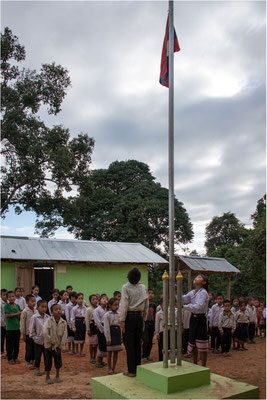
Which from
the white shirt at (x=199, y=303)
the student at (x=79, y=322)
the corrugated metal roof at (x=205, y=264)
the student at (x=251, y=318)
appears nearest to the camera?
the white shirt at (x=199, y=303)

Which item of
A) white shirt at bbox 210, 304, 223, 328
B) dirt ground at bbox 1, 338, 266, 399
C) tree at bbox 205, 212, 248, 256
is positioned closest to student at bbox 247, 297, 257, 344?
dirt ground at bbox 1, 338, 266, 399

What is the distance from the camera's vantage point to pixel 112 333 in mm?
6727

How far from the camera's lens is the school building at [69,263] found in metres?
12.3

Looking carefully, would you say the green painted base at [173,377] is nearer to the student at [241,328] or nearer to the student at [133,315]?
the student at [133,315]

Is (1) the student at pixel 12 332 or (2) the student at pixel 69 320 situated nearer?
(1) the student at pixel 12 332

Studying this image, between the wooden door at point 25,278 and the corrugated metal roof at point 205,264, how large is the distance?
17.8 feet

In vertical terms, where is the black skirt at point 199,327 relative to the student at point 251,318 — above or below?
above

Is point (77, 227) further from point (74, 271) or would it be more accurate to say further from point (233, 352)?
point (233, 352)

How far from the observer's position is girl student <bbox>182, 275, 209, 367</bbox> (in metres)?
6.00

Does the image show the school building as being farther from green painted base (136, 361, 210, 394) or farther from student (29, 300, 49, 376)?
green painted base (136, 361, 210, 394)

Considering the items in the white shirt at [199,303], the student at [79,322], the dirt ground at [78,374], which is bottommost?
the dirt ground at [78,374]

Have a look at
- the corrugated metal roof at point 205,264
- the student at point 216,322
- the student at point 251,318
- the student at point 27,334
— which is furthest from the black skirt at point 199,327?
the corrugated metal roof at point 205,264

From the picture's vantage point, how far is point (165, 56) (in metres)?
5.68

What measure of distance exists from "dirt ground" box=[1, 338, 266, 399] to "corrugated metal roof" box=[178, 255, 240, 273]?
5421mm
